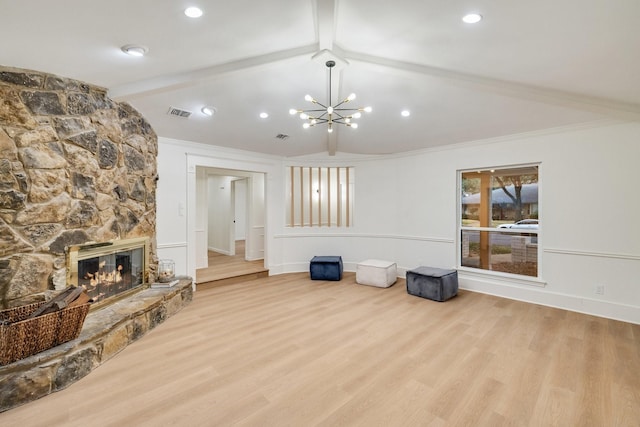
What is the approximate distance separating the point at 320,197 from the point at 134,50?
459 cm

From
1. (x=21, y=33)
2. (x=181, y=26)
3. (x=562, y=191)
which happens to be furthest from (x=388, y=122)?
(x=21, y=33)

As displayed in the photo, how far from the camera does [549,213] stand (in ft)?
13.7

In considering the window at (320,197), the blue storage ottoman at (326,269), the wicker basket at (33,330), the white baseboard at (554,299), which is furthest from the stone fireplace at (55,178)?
the white baseboard at (554,299)

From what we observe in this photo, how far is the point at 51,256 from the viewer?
2740mm

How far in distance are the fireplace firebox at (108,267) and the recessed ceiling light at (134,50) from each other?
198 cm

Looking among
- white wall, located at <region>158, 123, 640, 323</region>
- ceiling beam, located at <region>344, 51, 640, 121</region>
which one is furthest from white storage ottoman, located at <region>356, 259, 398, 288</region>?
ceiling beam, located at <region>344, 51, 640, 121</region>

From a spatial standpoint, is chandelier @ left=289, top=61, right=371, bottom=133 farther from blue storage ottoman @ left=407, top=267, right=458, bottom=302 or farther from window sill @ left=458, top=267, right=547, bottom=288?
window sill @ left=458, top=267, right=547, bottom=288

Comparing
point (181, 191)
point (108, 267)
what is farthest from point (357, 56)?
point (108, 267)

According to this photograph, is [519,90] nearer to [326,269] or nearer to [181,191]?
[326,269]

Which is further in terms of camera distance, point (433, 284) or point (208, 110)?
point (433, 284)

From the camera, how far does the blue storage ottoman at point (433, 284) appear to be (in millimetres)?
4398

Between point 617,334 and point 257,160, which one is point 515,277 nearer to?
point 617,334

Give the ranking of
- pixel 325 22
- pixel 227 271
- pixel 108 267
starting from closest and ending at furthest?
pixel 325 22
pixel 108 267
pixel 227 271

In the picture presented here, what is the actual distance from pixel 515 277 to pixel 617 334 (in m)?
1.35
